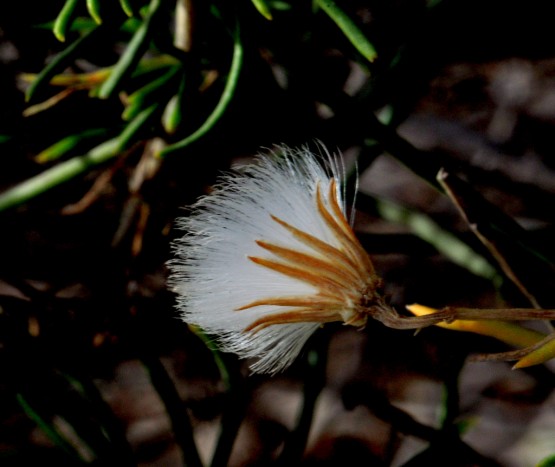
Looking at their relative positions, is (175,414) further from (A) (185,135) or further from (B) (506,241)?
(B) (506,241)

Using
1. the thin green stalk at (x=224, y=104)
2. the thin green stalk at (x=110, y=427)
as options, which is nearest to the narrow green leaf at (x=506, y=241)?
the thin green stalk at (x=224, y=104)

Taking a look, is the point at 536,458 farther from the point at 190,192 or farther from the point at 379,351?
the point at 190,192

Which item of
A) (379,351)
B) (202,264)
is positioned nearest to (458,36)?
(379,351)

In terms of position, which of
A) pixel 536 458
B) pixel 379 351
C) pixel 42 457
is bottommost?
pixel 536 458

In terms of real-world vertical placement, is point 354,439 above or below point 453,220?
below

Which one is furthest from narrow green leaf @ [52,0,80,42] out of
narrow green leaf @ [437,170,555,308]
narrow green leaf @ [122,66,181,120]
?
narrow green leaf @ [437,170,555,308]

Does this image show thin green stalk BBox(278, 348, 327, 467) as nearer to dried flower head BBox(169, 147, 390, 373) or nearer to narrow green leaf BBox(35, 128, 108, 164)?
dried flower head BBox(169, 147, 390, 373)

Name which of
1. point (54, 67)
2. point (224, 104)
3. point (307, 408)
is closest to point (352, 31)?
point (224, 104)

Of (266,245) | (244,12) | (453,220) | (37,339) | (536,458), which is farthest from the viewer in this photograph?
(453,220)

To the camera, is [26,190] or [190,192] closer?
[26,190]
